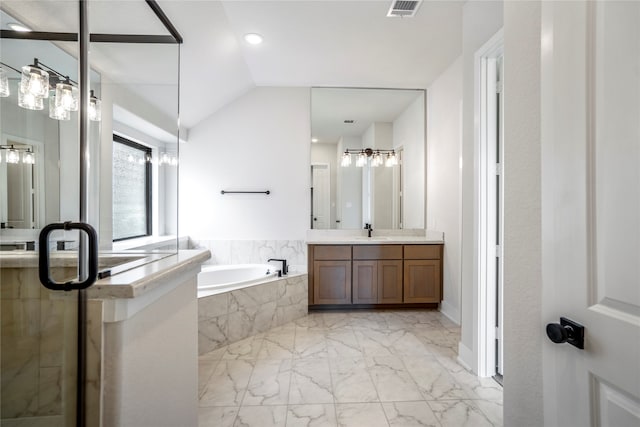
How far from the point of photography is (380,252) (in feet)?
10.8

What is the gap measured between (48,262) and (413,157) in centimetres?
358

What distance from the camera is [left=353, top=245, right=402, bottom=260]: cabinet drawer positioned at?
329 centimetres

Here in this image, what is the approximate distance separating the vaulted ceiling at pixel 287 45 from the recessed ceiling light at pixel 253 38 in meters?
0.05

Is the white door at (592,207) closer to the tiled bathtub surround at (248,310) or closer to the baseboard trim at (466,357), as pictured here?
the baseboard trim at (466,357)

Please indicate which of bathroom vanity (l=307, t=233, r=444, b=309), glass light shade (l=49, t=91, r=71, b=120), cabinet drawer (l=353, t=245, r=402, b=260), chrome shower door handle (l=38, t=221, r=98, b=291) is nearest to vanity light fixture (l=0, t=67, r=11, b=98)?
glass light shade (l=49, t=91, r=71, b=120)

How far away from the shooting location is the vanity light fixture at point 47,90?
0.94m

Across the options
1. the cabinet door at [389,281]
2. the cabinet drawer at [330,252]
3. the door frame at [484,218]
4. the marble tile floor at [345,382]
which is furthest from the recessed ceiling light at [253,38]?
the marble tile floor at [345,382]

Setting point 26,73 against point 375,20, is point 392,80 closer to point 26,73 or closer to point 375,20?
point 375,20

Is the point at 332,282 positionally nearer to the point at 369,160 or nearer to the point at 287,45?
the point at 369,160

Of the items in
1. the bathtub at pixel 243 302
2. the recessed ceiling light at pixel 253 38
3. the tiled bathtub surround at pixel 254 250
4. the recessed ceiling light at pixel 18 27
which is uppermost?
the recessed ceiling light at pixel 253 38

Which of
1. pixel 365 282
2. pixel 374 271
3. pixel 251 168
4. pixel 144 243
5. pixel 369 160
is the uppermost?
pixel 369 160

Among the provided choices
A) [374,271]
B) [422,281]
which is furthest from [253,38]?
[422,281]

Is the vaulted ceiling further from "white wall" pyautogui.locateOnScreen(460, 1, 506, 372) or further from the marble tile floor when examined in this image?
the marble tile floor

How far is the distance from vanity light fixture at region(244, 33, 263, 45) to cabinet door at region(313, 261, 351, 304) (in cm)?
227
